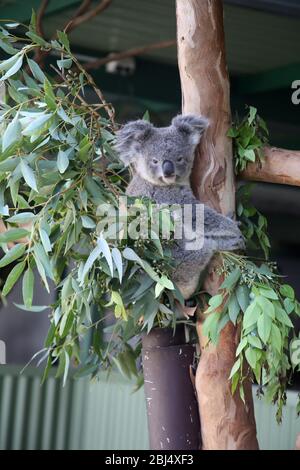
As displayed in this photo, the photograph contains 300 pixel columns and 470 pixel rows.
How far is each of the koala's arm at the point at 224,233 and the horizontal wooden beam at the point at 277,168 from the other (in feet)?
0.49

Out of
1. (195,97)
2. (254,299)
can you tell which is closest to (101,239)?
(254,299)

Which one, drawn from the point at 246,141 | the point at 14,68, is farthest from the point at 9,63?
the point at 246,141

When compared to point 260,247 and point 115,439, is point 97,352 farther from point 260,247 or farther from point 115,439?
point 115,439

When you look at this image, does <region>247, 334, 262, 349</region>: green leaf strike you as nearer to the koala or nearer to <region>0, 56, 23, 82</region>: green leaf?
the koala

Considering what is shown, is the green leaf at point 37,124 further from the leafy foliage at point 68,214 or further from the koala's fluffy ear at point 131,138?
the koala's fluffy ear at point 131,138

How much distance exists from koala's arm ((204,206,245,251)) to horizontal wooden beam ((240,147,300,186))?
149 mm

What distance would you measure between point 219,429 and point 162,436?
17cm

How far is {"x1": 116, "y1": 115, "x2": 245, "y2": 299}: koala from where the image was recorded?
240cm

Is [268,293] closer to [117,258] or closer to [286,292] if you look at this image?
[286,292]

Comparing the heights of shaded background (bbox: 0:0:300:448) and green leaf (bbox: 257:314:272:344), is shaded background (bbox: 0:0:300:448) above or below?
above

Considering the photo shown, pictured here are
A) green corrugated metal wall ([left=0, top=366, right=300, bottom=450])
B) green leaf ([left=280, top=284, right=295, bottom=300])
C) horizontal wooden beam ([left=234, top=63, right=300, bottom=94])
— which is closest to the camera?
green leaf ([left=280, top=284, right=295, bottom=300])

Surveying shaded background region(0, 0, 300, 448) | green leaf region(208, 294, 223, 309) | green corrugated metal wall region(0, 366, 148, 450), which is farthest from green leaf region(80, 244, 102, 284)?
green corrugated metal wall region(0, 366, 148, 450)

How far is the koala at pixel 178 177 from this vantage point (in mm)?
2404

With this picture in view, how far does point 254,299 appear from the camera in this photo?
217cm
